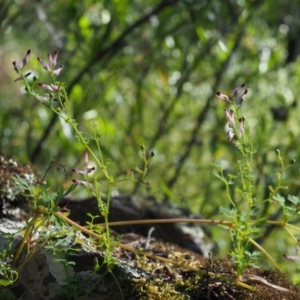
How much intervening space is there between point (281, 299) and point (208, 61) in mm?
2473

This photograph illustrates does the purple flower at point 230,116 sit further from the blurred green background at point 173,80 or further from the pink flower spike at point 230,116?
the blurred green background at point 173,80

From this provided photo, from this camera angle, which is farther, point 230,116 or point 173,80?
point 173,80

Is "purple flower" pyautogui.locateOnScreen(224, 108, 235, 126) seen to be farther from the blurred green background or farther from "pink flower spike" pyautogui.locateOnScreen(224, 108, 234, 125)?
the blurred green background

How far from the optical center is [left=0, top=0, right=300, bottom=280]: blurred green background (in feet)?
10.3

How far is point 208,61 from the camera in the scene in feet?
11.8

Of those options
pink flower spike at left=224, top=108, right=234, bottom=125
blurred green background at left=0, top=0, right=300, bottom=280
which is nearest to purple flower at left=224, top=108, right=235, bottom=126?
pink flower spike at left=224, top=108, right=234, bottom=125

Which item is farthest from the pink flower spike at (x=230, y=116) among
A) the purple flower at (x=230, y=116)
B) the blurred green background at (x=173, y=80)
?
the blurred green background at (x=173, y=80)

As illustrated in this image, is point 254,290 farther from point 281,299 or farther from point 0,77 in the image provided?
point 0,77

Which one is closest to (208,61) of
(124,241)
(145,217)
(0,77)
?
(145,217)

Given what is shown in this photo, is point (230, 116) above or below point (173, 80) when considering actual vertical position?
above

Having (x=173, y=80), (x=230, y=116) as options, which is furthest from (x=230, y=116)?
(x=173, y=80)

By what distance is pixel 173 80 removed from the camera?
11.8 feet

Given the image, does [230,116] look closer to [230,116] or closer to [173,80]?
[230,116]

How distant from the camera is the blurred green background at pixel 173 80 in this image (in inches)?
124
